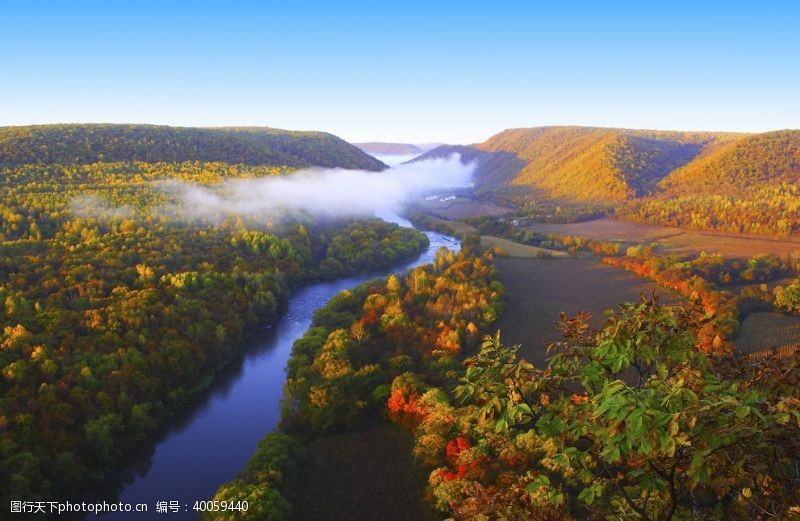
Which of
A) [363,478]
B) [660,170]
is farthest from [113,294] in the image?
[660,170]

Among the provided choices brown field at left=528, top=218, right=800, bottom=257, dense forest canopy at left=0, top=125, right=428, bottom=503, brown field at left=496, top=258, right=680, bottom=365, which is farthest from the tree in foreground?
brown field at left=528, top=218, right=800, bottom=257

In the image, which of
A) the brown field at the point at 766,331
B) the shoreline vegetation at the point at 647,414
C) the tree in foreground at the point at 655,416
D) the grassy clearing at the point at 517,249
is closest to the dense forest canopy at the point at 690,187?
the grassy clearing at the point at 517,249

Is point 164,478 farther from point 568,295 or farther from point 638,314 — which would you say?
point 568,295

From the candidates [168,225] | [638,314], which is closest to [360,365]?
[638,314]

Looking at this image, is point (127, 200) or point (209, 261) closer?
point (209, 261)

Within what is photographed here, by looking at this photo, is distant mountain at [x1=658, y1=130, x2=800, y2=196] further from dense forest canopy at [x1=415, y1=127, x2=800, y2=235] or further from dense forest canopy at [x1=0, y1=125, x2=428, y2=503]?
dense forest canopy at [x1=0, y1=125, x2=428, y2=503]

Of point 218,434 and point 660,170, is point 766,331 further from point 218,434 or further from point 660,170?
point 660,170
